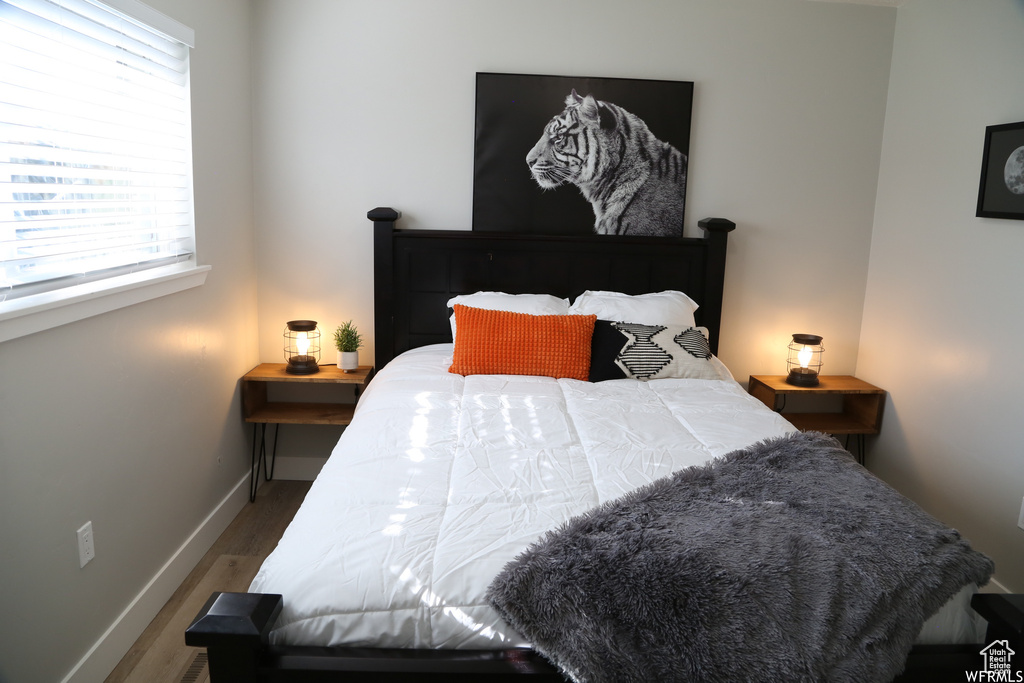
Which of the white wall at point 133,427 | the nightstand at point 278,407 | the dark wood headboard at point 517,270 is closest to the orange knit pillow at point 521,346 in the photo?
the dark wood headboard at point 517,270

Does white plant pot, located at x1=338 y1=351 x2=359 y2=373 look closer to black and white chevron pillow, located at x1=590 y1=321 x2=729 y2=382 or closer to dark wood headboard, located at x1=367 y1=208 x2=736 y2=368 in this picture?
dark wood headboard, located at x1=367 y1=208 x2=736 y2=368

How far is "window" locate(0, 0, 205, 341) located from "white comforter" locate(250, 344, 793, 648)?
90cm

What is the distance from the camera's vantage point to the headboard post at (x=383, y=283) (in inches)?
135

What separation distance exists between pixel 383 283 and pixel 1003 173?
258cm

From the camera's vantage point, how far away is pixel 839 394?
3.57 metres

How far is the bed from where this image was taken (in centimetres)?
147

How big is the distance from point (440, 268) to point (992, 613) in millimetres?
2549

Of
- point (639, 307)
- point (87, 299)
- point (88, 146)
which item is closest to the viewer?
point (87, 299)

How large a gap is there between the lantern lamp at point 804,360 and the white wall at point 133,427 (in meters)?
2.62

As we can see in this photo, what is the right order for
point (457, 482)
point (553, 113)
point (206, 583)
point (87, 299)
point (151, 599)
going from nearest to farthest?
1. point (457, 482)
2. point (87, 299)
3. point (151, 599)
4. point (206, 583)
5. point (553, 113)

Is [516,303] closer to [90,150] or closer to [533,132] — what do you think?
[533,132]

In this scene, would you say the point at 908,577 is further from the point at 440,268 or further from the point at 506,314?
the point at 440,268

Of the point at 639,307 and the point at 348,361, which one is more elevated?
the point at 639,307

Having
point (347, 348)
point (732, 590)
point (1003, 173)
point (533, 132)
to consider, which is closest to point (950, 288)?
point (1003, 173)
